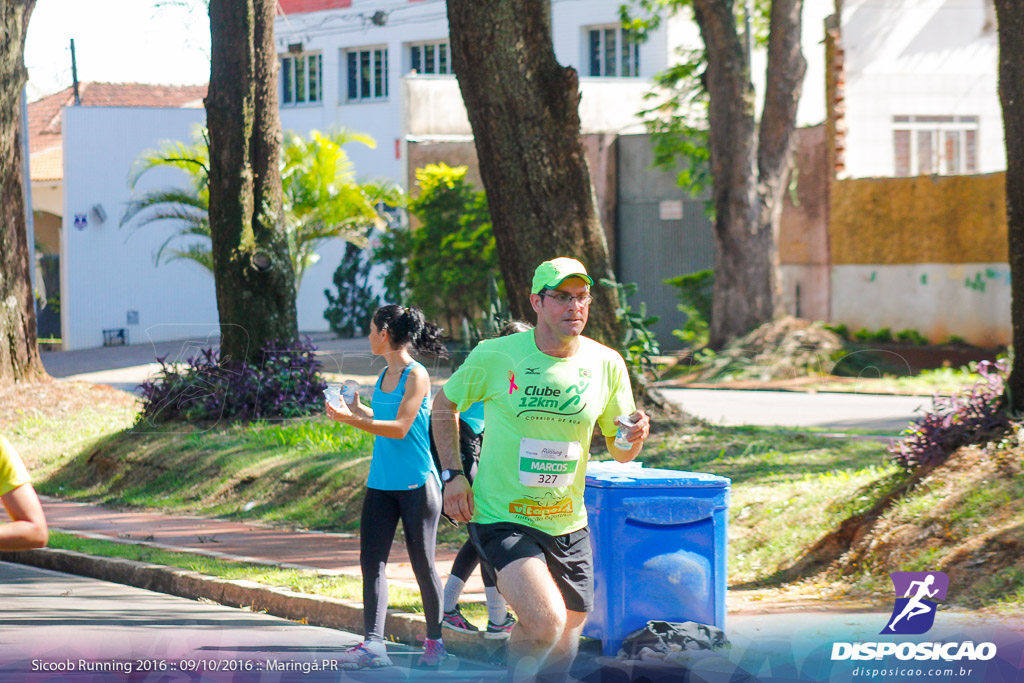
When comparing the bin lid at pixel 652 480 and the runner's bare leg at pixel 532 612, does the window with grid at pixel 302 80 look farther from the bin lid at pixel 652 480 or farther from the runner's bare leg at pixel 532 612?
the runner's bare leg at pixel 532 612

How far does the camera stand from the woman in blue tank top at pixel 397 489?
6.55 m

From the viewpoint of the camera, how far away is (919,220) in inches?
922

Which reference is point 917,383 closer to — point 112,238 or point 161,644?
point 161,644

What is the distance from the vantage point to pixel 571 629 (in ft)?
17.0

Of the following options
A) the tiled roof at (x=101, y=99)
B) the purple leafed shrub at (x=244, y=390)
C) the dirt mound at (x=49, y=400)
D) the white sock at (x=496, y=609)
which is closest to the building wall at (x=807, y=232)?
the purple leafed shrub at (x=244, y=390)

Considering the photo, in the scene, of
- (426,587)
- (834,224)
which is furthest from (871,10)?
(426,587)

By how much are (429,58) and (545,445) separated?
34558mm

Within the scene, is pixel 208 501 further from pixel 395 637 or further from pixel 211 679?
pixel 211 679

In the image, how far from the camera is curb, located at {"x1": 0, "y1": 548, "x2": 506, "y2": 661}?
7.32 metres

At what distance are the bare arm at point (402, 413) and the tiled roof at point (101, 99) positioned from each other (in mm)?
35536

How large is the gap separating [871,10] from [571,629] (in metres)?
25.7

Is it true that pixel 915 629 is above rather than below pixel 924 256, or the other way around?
below

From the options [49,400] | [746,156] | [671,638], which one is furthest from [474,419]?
[746,156]

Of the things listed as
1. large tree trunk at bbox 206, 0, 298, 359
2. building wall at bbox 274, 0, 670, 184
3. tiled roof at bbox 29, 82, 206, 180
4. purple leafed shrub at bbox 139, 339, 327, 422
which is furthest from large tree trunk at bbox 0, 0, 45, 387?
tiled roof at bbox 29, 82, 206, 180
